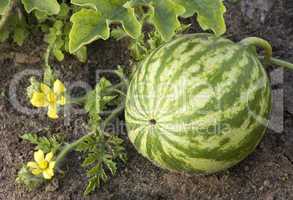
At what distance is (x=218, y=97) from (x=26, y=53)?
47.3 inches

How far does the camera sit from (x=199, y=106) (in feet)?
7.81

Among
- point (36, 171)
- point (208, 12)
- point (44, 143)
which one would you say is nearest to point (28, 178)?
point (36, 171)

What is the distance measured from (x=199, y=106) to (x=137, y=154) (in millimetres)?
592

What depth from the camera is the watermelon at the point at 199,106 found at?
2.38m

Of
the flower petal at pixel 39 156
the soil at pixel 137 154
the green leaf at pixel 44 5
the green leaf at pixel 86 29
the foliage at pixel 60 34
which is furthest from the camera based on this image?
the foliage at pixel 60 34

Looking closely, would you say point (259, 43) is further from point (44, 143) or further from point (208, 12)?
point (44, 143)

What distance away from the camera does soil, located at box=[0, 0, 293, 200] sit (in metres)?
2.72

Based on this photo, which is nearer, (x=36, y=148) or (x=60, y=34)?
(x=36, y=148)

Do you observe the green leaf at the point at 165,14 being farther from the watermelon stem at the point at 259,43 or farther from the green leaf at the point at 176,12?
the watermelon stem at the point at 259,43

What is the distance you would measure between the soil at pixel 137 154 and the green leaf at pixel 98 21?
2.32 ft

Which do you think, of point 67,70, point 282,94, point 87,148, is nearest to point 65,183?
point 87,148

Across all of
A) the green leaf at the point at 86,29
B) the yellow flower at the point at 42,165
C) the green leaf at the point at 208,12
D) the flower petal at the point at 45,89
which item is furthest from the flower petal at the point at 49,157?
the green leaf at the point at 208,12

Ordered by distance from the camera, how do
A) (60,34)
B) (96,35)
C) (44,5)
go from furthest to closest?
(60,34)
(44,5)
(96,35)

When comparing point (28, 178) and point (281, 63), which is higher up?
point (281, 63)
